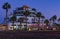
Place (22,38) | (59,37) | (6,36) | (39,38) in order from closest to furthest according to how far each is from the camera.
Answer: (59,37) → (39,38) → (22,38) → (6,36)

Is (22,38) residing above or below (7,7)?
below

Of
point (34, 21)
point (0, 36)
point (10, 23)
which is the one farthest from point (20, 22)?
point (0, 36)

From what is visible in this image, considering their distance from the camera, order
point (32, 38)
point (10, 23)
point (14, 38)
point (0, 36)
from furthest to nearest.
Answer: point (10, 23)
point (0, 36)
point (14, 38)
point (32, 38)

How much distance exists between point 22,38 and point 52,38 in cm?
214

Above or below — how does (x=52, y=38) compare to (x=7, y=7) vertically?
below

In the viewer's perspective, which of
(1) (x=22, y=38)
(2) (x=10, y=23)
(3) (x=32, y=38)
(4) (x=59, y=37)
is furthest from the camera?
(2) (x=10, y=23)

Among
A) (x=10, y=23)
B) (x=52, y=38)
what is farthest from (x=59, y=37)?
(x=10, y=23)

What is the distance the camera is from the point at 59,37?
21.1 ft

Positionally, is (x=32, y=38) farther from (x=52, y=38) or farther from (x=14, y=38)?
(x=14, y=38)

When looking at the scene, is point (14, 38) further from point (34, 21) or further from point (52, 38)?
point (34, 21)

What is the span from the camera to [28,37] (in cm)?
808

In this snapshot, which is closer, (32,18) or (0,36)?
(0,36)

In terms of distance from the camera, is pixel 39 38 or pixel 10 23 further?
pixel 10 23

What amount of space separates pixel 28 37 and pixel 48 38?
1534mm
